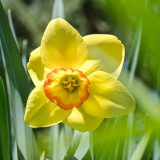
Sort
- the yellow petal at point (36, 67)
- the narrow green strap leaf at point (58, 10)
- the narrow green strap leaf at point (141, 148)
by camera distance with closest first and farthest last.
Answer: the narrow green strap leaf at point (141, 148) < the yellow petal at point (36, 67) < the narrow green strap leaf at point (58, 10)

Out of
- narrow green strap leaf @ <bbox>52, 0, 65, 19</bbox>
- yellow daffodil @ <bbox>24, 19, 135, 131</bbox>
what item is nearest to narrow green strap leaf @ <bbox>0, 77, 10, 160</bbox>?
yellow daffodil @ <bbox>24, 19, 135, 131</bbox>

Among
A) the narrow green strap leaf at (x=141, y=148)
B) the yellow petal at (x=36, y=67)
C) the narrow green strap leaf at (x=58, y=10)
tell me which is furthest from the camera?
the narrow green strap leaf at (x=58, y=10)

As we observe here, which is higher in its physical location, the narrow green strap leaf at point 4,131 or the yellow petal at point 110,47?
the yellow petal at point 110,47

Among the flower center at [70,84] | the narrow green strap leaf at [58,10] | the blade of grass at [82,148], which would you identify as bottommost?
the blade of grass at [82,148]

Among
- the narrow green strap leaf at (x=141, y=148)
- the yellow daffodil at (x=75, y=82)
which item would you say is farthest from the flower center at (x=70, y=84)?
the narrow green strap leaf at (x=141, y=148)

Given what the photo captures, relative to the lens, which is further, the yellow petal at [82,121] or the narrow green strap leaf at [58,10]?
the narrow green strap leaf at [58,10]

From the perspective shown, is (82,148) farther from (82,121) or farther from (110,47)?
(110,47)

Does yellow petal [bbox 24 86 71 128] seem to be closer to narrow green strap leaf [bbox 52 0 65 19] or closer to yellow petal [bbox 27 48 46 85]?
yellow petal [bbox 27 48 46 85]

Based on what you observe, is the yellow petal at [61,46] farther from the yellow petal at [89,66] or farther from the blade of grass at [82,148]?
the blade of grass at [82,148]
